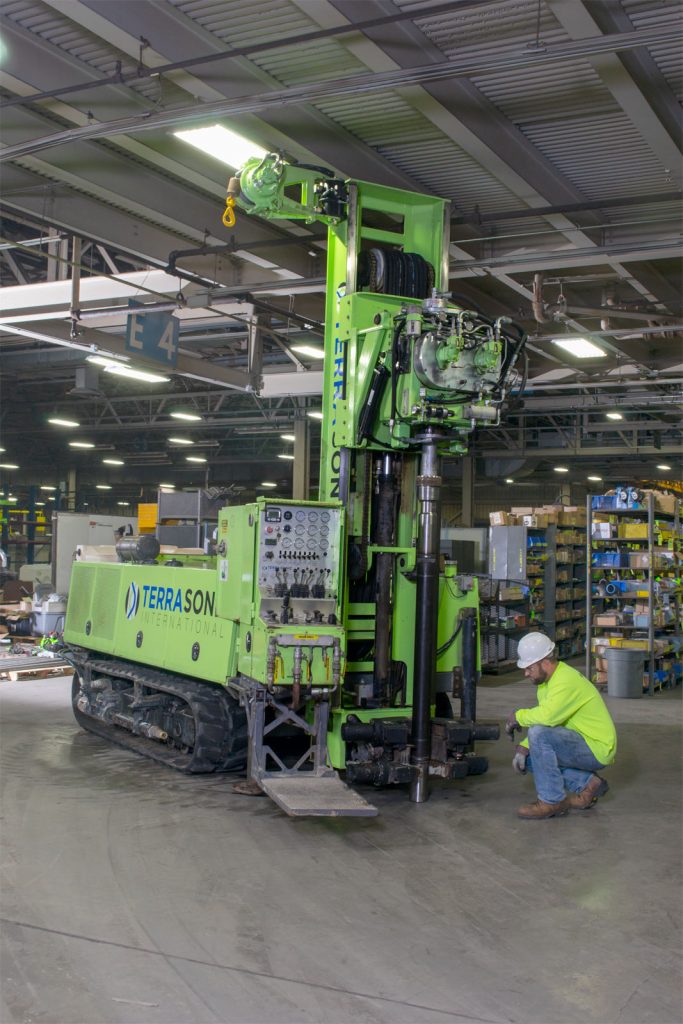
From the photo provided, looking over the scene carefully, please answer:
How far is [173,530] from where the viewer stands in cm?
1155

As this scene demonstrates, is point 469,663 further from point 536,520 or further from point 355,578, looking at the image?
point 536,520

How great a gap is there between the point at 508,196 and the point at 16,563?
1228 inches

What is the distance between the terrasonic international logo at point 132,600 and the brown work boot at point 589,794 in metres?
4.12

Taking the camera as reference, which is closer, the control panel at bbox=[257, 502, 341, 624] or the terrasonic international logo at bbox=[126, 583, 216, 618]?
the control panel at bbox=[257, 502, 341, 624]

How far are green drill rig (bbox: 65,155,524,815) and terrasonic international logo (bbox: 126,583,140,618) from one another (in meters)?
0.58

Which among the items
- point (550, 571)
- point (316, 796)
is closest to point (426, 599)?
point (316, 796)

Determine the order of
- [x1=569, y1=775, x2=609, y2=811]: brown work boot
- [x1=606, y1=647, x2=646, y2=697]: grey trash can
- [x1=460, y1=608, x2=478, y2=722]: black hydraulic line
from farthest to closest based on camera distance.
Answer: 1. [x1=606, y1=647, x2=646, y2=697]: grey trash can
2. [x1=460, y1=608, x2=478, y2=722]: black hydraulic line
3. [x1=569, y1=775, x2=609, y2=811]: brown work boot

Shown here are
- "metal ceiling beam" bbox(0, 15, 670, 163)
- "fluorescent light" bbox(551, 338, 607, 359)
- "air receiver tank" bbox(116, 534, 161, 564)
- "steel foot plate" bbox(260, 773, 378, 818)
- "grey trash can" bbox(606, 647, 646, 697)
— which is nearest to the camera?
"metal ceiling beam" bbox(0, 15, 670, 163)

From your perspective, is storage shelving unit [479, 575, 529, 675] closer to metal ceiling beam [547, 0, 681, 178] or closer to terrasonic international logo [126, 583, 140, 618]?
terrasonic international logo [126, 583, 140, 618]

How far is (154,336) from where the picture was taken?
10242 millimetres

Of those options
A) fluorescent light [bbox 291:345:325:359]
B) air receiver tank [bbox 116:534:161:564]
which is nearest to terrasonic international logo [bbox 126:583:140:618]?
air receiver tank [bbox 116:534:161:564]

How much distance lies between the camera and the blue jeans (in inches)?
260

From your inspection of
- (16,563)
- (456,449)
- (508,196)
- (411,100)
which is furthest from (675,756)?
(16,563)

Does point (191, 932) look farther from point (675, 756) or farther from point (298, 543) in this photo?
point (675, 756)
